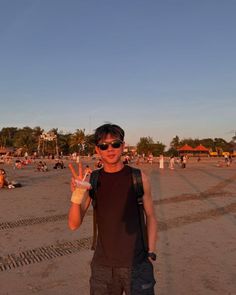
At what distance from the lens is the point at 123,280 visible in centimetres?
265

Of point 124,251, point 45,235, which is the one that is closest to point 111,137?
point 124,251

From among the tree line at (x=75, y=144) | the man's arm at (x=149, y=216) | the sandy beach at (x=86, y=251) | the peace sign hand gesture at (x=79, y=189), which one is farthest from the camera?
the tree line at (x=75, y=144)

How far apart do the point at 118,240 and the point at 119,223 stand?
0.40 ft

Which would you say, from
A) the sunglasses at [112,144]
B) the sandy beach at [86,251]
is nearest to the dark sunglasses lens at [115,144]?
the sunglasses at [112,144]

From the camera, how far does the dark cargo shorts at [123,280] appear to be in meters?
2.62

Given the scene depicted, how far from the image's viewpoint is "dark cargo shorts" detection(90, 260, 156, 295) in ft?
8.61

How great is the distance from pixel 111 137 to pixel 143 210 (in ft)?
2.01

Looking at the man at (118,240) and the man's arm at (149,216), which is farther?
the man's arm at (149,216)

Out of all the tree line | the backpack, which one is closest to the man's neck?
the backpack

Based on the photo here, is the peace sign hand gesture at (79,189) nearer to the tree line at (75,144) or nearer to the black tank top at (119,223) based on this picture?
the black tank top at (119,223)

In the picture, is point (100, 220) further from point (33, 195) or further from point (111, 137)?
point (33, 195)

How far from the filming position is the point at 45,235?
7738 millimetres

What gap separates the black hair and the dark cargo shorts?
97 cm

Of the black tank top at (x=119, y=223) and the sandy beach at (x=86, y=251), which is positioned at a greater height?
the black tank top at (x=119, y=223)
